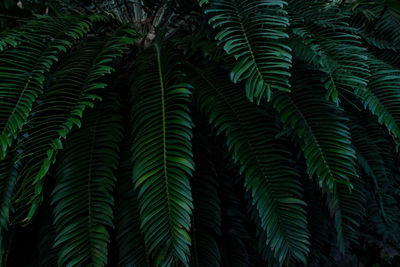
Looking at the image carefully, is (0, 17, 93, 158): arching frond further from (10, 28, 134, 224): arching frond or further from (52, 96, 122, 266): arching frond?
(52, 96, 122, 266): arching frond

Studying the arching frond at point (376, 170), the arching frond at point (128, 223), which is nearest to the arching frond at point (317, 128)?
the arching frond at point (376, 170)

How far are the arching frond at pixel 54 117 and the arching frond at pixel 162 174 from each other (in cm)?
15

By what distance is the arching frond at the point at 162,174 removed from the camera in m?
0.76

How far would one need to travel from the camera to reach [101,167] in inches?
34.3

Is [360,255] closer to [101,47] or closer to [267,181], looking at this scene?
[267,181]

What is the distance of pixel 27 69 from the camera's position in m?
0.90

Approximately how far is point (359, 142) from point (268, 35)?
0.56m

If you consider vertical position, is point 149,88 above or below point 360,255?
above

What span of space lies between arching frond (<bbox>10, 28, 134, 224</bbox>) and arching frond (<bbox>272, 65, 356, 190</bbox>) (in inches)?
21.7

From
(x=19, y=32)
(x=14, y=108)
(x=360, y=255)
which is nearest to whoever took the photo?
(x=14, y=108)

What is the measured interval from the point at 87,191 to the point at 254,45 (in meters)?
0.61

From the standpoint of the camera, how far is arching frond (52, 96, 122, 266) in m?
0.80

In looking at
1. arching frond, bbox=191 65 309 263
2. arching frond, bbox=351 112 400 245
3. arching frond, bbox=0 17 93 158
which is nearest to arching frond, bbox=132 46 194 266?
arching frond, bbox=191 65 309 263

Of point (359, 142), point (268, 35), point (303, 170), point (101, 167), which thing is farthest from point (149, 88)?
point (359, 142)
